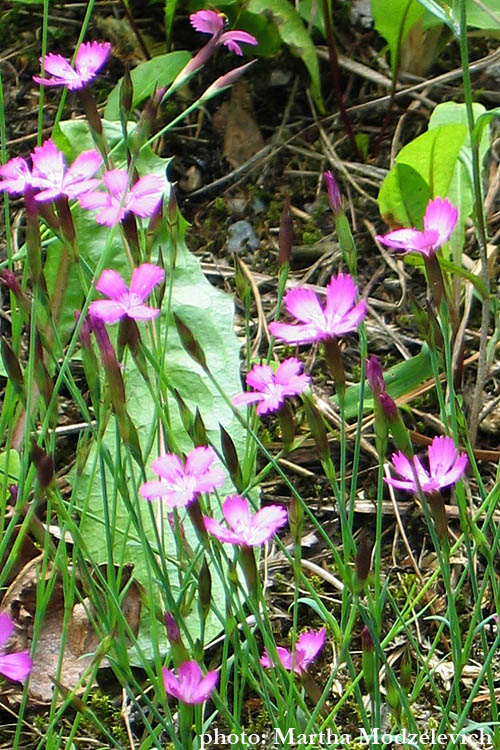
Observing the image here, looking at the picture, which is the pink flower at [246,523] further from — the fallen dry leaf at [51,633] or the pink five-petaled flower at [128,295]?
the fallen dry leaf at [51,633]

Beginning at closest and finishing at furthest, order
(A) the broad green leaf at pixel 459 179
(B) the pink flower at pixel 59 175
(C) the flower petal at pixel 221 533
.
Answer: (C) the flower petal at pixel 221 533
(B) the pink flower at pixel 59 175
(A) the broad green leaf at pixel 459 179

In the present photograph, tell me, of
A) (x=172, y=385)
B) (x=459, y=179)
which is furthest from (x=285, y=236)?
(x=459, y=179)

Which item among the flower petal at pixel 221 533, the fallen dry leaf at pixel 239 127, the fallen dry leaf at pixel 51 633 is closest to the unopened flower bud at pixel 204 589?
the flower petal at pixel 221 533

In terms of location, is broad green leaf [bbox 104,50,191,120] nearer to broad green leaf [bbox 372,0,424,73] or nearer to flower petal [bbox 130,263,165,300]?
broad green leaf [bbox 372,0,424,73]

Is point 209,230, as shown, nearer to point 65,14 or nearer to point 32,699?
point 65,14

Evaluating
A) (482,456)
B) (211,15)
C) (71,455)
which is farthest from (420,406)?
(211,15)

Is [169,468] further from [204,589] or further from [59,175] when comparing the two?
[59,175]

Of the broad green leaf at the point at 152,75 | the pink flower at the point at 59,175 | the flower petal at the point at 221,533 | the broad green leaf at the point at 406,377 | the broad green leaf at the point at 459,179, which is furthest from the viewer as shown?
the broad green leaf at the point at 152,75
